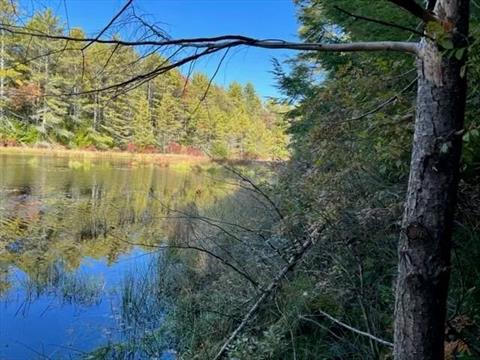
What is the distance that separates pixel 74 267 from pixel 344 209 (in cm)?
521

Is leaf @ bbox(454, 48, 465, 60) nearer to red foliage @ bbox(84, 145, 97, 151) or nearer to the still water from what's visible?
the still water

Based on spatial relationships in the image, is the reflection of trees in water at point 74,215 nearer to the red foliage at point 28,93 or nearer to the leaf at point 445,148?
the red foliage at point 28,93

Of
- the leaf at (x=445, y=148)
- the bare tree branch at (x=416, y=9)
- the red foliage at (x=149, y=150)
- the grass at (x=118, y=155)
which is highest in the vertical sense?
the bare tree branch at (x=416, y=9)

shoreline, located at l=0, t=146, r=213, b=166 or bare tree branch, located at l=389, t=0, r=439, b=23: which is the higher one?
bare tree branch, located at l=389, t=0, r=439, b=23

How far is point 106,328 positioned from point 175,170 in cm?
2244

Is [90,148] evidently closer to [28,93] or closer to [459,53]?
[28,93]

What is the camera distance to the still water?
4785mm

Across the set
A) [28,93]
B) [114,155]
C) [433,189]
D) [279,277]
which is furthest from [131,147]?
[433,189]

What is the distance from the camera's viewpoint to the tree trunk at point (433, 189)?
132 centimetres

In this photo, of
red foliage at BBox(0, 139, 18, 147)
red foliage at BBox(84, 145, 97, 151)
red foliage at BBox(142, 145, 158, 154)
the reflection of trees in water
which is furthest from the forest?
red foliage at BBox(84, 145, 97, 151)

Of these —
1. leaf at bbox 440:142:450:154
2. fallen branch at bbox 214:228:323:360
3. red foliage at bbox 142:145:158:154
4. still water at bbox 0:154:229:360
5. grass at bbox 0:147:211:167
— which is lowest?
still water at bbox 0:154:229:360

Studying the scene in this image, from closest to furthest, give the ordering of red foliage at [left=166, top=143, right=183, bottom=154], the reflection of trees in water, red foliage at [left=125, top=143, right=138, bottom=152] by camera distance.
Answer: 1. the reflection of trees in water
2. red foliage at [left=166, top=143, right=183, bottom=154]
3. red foliage at [left=125, top=143, right=138, bottom=152]

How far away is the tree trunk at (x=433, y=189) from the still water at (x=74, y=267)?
2.96m

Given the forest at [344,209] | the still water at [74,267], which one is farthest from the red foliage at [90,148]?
the forest at [344,209]
